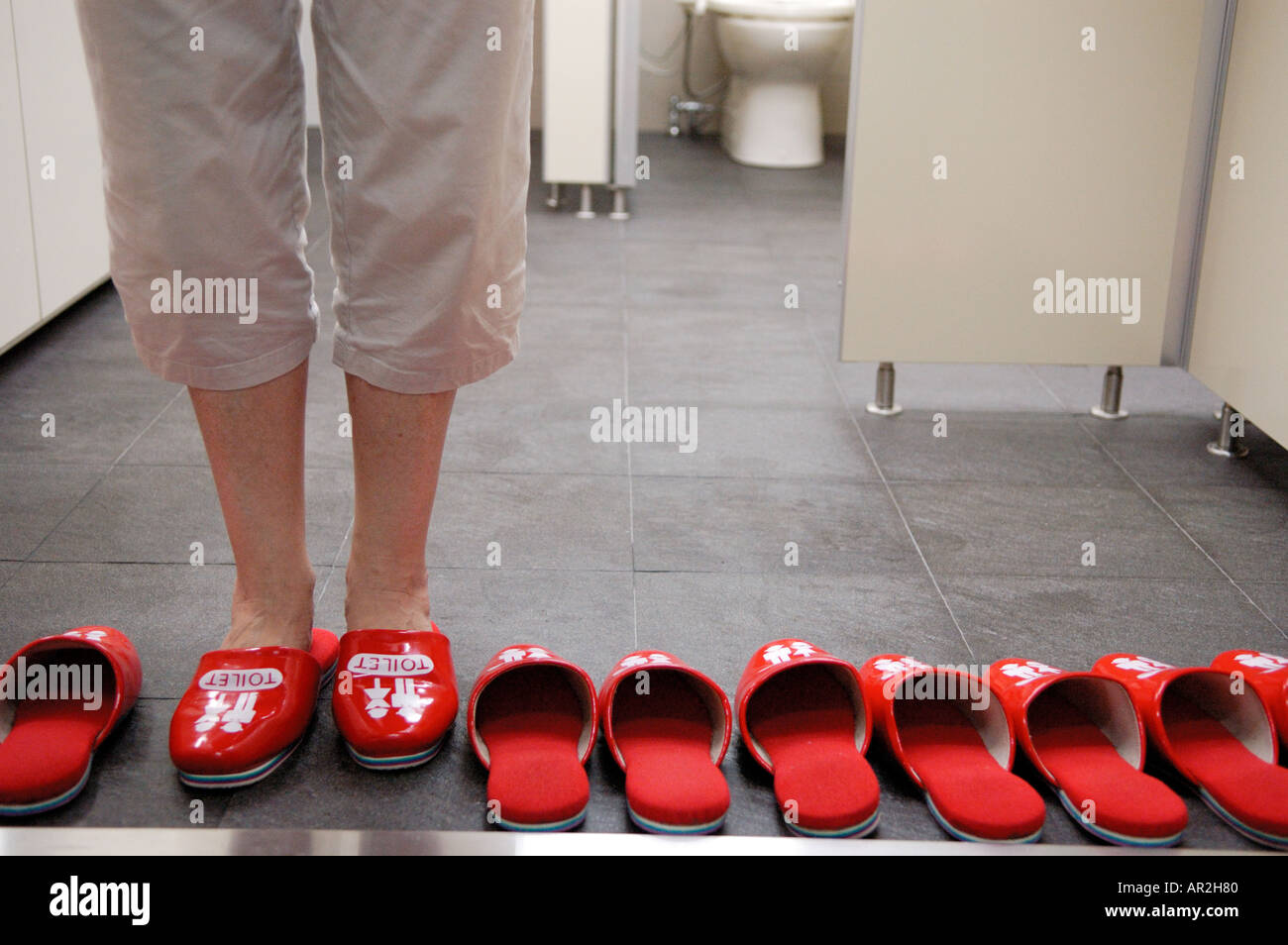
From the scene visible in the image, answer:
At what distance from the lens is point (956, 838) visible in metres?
0.86

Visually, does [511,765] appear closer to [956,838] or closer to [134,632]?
[956,838]

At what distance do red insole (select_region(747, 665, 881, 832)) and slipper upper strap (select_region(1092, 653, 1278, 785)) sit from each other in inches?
8.4

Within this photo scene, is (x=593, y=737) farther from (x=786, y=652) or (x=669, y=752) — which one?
(x=786, y=652)

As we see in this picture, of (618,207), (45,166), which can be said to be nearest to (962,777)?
(45,166)

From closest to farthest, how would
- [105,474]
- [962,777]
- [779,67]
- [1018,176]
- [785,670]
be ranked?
[962,777] → [785,670] → [105,474] → [1018,176] → [779,67]

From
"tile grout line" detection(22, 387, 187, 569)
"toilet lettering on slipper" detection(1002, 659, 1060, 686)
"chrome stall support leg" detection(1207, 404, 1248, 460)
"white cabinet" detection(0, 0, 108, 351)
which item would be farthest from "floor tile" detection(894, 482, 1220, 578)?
"white cabinet" detection(0, 0, 108, 351)

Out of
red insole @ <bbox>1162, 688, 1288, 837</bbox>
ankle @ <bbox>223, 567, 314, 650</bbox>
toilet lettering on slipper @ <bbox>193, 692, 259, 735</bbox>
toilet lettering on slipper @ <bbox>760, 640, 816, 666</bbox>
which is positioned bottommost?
red insole @ <bbox>1162, 688, 1288, 837</bbox>

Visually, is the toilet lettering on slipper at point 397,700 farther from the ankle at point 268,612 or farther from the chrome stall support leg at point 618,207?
the chrome stall support leg at point 618,207

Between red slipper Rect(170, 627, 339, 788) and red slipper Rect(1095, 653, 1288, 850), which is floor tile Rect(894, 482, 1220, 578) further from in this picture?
red slipper Rect(170, 627, 339, 788)

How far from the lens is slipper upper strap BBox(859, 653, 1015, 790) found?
929 millimetres

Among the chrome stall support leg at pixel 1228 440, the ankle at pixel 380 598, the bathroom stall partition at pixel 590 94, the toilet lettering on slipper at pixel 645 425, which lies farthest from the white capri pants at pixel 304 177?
the bathroom stall partition at pixel 590 94

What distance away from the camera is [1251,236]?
4.91 feet

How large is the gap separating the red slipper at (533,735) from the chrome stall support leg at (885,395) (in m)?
0.87

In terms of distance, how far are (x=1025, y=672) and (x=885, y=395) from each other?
80 centimetres
